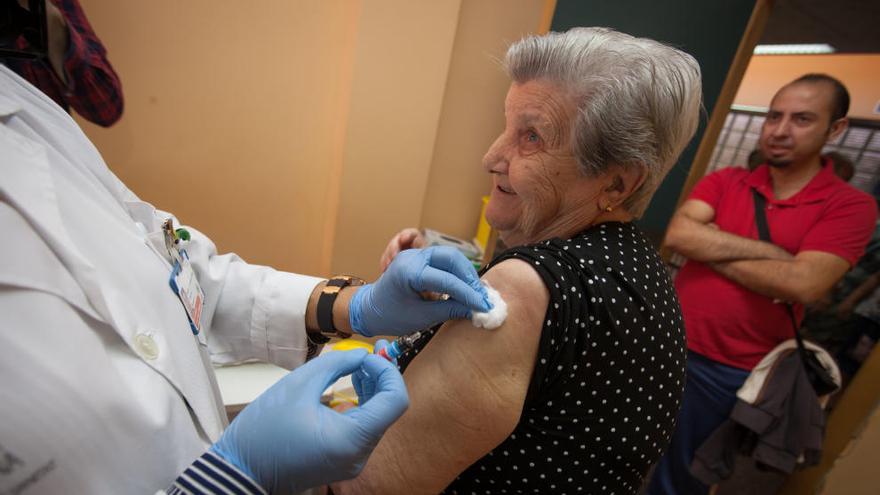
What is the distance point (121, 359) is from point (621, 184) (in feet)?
3.10

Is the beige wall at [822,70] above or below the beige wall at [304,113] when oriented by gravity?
above

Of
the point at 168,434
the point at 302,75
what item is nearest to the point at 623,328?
the point at 168,434

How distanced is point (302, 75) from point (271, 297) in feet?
4.74

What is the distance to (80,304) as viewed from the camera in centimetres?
51

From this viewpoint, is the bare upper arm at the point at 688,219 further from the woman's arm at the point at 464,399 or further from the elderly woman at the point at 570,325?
the woman's arm at the point at 464,399

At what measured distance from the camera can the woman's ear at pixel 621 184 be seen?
32.5 inches

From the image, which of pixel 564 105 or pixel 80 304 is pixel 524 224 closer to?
pixel 564 105

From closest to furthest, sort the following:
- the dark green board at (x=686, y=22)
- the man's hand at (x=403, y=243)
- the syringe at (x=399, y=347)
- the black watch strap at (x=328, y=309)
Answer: the syringe at (x=399, y=347) → the black watch strap at (x=328, y=309) → the man's hand at (x=403, y=243) → the dark green board at (x=686, y=22)

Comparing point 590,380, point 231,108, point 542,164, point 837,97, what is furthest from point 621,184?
point 231,108

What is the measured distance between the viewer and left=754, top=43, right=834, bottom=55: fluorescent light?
14.6ft

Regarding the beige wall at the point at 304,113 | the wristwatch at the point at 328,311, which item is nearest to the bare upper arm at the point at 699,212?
the beige wall at the point at 304,113

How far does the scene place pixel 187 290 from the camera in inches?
31.2

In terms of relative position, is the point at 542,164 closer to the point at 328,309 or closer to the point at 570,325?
the point at 570,325

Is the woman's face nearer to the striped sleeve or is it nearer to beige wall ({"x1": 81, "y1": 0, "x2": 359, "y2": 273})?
the striped sleeve
